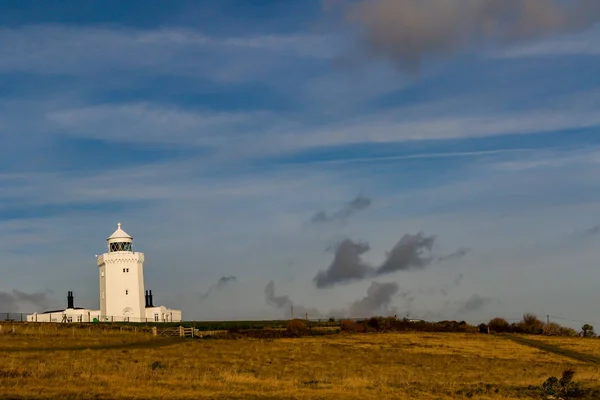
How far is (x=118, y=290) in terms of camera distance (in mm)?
120562

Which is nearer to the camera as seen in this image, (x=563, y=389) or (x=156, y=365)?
(x=563, y=389)

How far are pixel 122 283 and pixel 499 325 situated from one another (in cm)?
5097

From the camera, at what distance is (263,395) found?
38750 mm

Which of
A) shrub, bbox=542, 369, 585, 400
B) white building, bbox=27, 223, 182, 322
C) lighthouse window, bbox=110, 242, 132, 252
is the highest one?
lighthouse window, bbox=110, 242, 132, 252

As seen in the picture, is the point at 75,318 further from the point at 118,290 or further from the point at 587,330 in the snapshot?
the point at 587,330

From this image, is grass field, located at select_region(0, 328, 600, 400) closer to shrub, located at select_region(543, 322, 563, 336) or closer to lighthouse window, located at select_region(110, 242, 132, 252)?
shrub, located at select_region(543, 322, 563, 336)

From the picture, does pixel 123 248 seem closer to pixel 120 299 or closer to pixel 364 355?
pixel 120 299

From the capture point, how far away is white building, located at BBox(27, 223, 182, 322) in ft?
393

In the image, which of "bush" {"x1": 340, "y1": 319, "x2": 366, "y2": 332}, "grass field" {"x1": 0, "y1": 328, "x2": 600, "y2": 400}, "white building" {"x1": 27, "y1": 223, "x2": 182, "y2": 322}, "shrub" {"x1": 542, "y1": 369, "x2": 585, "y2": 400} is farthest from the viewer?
"white building" {"x1": 27, "y1": 223, "x2": 182, "y2": 322}

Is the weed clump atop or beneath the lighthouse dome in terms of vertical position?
beneath

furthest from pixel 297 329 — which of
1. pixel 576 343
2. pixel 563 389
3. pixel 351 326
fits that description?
pixel 563 389

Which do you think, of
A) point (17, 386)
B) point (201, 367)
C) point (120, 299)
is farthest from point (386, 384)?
point (120, 299)

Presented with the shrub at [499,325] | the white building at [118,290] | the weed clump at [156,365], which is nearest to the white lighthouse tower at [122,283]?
the white building at [118,290]

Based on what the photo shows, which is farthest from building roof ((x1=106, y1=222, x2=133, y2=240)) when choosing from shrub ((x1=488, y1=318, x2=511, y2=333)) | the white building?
shrub ((x1=488, y1=318, x2=511, y2=333))
